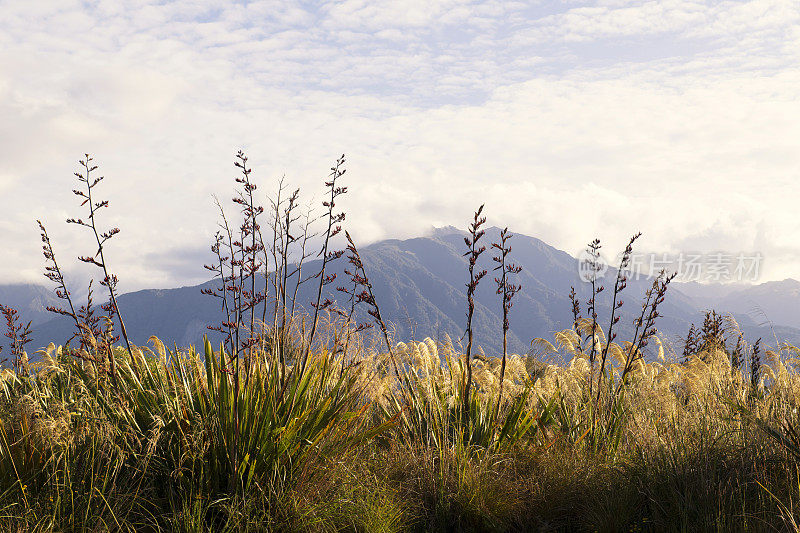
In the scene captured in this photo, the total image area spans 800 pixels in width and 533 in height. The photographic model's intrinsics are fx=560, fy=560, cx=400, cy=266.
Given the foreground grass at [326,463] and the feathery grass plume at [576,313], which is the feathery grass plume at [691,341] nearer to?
the feathery grass plume at [576,313]

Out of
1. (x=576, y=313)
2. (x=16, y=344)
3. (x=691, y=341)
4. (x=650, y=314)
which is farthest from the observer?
(x=691, y=341)

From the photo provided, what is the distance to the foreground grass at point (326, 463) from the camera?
3.60 metres

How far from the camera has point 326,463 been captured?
13.6 feet

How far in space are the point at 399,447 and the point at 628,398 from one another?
113 inches

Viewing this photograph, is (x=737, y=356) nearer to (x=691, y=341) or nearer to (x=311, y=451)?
(x=691, y=341)

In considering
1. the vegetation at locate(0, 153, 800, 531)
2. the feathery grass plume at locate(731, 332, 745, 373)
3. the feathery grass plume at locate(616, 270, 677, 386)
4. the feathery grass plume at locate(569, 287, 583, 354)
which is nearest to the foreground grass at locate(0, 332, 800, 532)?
the vegetation at locate(0, 153, 800, 531)

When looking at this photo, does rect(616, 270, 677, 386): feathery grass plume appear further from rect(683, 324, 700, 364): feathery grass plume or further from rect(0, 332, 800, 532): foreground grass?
rect(683, 324, 700, 364): feathery grass plume

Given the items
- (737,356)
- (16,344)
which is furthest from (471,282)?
(737,356)

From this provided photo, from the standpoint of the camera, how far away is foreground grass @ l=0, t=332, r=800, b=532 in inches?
142

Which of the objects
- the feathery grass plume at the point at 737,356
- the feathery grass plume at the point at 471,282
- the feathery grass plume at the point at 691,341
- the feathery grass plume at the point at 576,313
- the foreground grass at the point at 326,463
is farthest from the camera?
the feathery grass plume at the point at 691,341

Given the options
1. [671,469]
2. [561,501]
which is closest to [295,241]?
[561,501]

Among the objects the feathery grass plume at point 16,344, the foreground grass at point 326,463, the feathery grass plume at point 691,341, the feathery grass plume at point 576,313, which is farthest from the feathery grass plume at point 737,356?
the feathery grass plume at point 16,344

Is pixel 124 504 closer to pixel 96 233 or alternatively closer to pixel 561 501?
pixel 96 233

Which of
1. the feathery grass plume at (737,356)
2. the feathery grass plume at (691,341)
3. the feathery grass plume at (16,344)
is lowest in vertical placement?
the feathery grass plume at (691,341)
